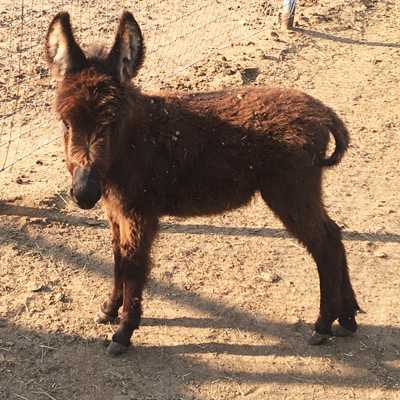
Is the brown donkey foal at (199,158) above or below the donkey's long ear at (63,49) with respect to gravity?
below

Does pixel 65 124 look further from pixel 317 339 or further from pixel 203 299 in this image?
pixel 317 339

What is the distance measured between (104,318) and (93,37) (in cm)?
517

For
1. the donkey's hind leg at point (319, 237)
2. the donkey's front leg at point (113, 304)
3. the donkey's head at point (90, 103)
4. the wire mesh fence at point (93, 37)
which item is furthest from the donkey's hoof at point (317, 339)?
the wire mesh fence at point (93, 37)

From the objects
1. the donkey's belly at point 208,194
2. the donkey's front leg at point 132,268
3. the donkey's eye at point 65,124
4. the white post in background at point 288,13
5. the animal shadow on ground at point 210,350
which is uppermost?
the white post in background at point 288,13

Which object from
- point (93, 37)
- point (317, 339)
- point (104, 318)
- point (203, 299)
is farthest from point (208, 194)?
point (93, 37)

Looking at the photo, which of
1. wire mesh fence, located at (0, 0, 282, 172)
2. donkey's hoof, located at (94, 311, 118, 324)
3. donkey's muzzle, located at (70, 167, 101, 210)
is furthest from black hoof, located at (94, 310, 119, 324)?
wire mesh fence, located at (0, 0, 282, 172)

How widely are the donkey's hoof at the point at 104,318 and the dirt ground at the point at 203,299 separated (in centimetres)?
6

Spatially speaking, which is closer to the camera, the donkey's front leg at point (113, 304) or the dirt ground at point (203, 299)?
the dirt ground at point (203, 299)

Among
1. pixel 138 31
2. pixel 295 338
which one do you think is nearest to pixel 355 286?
pixel 295 338

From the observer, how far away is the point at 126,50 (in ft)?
12.0

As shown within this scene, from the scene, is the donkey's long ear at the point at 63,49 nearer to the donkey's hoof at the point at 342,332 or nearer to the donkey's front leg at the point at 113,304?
the donkey's front leg at the point at 113,304

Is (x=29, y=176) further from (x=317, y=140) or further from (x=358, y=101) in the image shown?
(x=358, y=101)

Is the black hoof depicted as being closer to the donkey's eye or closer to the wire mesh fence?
the donkey's eye

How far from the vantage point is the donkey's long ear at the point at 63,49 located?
3531 mm
